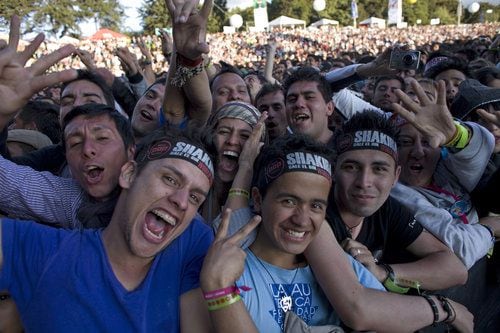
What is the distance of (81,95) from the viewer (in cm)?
381

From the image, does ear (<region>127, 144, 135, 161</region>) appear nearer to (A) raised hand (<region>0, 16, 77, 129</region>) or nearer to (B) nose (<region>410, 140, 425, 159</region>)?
(A) raised hand (<region>0, 16, 77, 129</region>)

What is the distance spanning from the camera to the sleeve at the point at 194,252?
80.5 inches

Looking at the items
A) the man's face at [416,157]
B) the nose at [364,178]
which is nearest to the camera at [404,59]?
the man's face at [416,157]

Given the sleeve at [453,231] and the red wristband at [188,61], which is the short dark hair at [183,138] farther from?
the sleeve at [453,231]

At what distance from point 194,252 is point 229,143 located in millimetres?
1254

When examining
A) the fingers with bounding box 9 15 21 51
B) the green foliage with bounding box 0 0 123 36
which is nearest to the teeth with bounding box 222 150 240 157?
the fingers with bounding box 9 15 21 51

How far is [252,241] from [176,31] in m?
1.40

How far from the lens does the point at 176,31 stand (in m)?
2.89

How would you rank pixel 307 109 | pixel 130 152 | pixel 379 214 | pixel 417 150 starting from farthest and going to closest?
pixel 307 109 → pixel 417 150 → pixel 379 214 → pixel 130 152

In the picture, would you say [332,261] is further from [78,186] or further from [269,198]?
[78,186]

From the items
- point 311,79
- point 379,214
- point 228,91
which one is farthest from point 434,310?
point 228,91

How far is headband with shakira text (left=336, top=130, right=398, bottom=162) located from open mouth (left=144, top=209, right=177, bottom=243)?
1.38 metres

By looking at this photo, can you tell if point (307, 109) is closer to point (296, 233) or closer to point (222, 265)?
point (296, 233)

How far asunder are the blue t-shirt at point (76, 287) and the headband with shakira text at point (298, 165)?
73 cm
